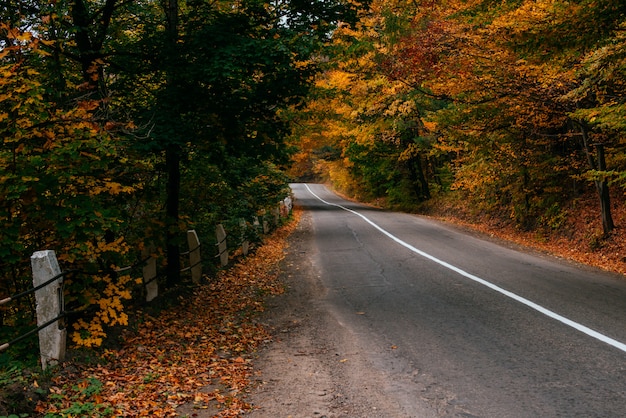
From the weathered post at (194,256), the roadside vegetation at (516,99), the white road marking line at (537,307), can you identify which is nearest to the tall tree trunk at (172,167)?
the weathered post at (194,256)

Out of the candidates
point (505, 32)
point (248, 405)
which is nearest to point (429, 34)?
point (505, 32)

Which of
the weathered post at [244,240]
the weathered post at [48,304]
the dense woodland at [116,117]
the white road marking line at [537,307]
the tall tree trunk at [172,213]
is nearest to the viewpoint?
the weathered post at [48,304]

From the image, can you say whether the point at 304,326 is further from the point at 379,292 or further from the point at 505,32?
the point at 505,32

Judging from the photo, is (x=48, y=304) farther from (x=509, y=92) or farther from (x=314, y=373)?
(x=509, y=92)

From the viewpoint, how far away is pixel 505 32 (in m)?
10.8

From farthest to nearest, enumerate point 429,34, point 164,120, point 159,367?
point 429,34, point 164,120, point 159,367

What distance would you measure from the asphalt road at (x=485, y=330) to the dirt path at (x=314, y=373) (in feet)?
0.45

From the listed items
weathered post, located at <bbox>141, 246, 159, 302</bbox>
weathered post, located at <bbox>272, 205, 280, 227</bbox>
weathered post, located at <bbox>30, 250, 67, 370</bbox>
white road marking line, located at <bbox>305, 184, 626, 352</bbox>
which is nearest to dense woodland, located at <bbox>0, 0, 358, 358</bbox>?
weathered post, located at <bbox>141, 246, 159, 302</bbox>

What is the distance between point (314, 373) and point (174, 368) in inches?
64.3

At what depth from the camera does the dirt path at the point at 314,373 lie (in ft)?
13.6

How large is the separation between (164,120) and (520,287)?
6.36 meters

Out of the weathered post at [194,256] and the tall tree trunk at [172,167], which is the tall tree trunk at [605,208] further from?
the tall tree trunk at [172,167]

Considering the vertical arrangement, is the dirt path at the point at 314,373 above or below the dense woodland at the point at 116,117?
below

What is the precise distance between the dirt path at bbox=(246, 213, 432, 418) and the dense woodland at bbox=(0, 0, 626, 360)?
1973 millimetres
